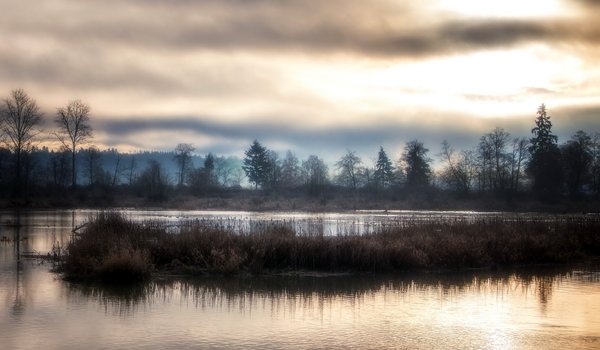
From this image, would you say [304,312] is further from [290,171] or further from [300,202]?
[290,171]

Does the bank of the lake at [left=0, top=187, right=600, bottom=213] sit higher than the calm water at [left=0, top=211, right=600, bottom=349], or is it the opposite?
the bank of the lake at [left=0, top=187, right=600, bottom=213]

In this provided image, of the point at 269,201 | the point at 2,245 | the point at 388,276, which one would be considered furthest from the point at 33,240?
the point at 269,201

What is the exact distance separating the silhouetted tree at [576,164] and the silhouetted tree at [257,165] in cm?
4865

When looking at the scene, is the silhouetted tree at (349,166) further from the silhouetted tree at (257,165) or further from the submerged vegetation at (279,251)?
the submerged vegetation at (279,251)

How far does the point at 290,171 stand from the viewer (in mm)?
136625

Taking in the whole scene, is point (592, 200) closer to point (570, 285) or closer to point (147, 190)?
point (147, 190)

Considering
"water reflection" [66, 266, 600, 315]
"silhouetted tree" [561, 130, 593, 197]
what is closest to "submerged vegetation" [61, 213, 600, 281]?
"water reflection" [66, 266, 600, 315]

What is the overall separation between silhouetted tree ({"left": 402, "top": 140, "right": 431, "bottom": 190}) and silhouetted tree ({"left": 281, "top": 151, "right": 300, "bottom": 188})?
2108 centimetres

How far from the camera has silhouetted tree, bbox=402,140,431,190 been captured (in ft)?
338

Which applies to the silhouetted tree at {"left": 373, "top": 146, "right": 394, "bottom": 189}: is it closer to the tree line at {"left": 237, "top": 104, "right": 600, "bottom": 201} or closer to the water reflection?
the tree line at {"left": 237, "top": 104, "right": 600, "bottom": 201}

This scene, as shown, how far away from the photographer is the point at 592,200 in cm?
8425

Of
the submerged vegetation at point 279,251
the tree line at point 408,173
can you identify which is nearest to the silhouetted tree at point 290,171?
the tree line at point 408,173

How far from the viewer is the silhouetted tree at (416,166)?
338 ft

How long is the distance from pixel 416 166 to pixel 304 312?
9107cm
